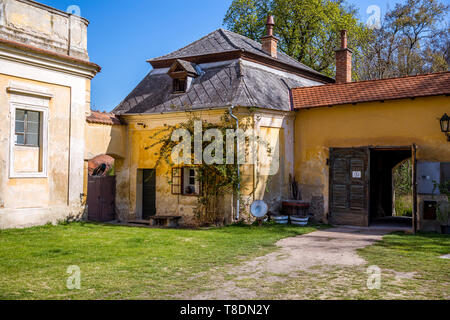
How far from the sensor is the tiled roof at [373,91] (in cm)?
1258

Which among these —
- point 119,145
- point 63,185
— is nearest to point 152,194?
point 119,145

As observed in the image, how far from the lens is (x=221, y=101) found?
555 inches

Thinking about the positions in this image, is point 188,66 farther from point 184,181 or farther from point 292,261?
point 292,261

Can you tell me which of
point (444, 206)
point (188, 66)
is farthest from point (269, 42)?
point (444, 206)

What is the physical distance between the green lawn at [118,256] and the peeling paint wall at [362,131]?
247 cm

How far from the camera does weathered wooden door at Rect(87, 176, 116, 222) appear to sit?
1605 centimetres

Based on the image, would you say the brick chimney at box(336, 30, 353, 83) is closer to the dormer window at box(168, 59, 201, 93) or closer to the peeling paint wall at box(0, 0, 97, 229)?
the dormer window at box(168, 59, 201, 93)

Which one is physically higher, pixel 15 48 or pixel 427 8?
pixel 427 8

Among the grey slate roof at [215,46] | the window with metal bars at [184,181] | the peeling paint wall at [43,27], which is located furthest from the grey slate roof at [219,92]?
the peeling paint wall at [43,27]

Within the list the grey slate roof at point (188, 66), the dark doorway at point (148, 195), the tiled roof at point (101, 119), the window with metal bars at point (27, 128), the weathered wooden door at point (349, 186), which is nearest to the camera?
the window with metal bars at point (27, 128)

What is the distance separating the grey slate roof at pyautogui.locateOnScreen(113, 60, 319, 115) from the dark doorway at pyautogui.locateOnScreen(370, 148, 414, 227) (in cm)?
454

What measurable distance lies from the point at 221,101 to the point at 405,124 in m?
5.75

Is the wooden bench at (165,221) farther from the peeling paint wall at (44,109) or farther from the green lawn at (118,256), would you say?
the peeling paint wall at (44,109)
